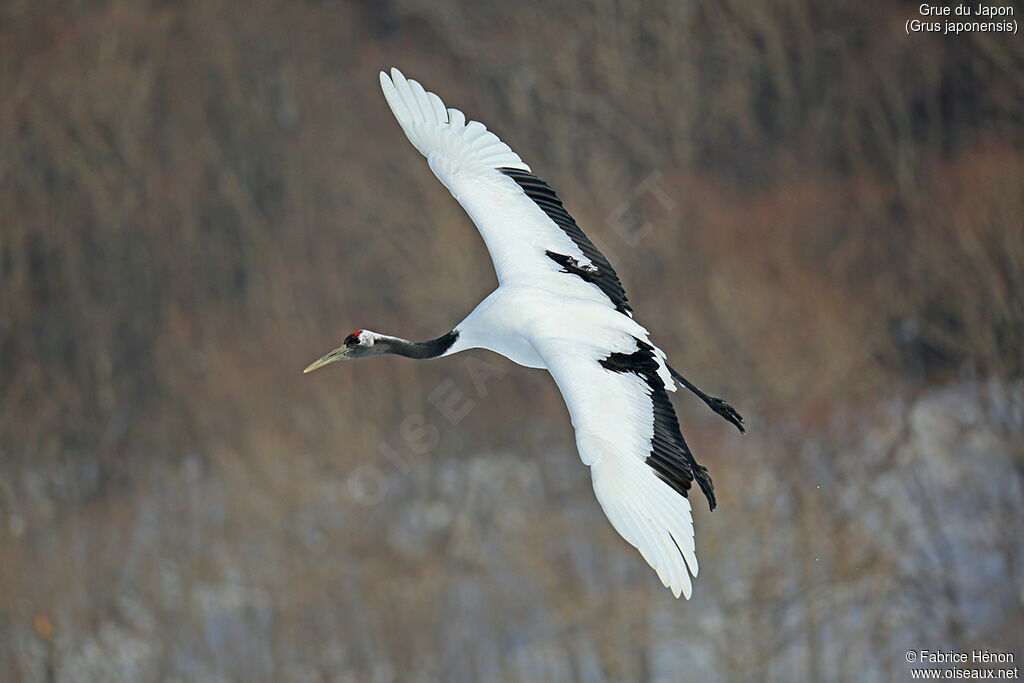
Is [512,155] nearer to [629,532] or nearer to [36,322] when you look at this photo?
[629,532]

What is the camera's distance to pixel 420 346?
734cm

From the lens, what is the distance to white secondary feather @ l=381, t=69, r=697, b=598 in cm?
557

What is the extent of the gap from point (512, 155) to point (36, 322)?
35.2 feet

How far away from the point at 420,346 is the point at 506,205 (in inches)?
32.2

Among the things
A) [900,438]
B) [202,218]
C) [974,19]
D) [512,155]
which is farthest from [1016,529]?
[202,218]

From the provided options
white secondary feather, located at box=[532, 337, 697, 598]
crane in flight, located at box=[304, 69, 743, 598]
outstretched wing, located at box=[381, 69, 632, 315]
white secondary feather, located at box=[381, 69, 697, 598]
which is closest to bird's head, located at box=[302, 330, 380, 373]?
crane in flight, located at box=[304, 69, 743, 598]

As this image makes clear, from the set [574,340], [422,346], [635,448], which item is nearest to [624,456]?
[635,448]

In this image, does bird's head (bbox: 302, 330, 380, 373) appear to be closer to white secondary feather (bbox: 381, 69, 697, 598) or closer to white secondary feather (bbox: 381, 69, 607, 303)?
white secondary feather (bbox: 381, 69, 697, 598)

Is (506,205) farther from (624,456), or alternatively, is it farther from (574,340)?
(624,456)

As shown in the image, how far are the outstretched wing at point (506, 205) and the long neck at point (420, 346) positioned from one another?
1.23ft

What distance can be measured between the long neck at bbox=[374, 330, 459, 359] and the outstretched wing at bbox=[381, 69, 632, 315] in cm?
37

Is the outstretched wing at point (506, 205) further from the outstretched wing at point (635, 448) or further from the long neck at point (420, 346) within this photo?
the outstretched wing at point (635, 448)

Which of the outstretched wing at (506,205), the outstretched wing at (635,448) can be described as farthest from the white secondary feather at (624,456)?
the outstretched wing at (506,205)

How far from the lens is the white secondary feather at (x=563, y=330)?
5.57 metres
